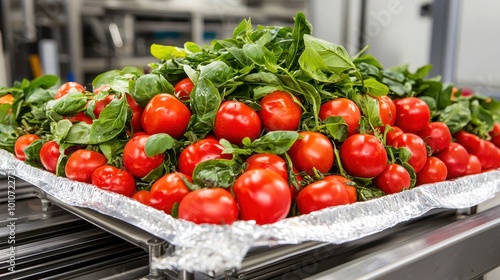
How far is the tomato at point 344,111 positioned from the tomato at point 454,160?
32cm

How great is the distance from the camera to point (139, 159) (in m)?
0.86

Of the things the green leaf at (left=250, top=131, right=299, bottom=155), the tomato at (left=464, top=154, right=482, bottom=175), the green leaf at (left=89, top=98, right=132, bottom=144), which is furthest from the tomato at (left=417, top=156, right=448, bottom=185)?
the green leaf at (left=89, top=98, right=132, bottom=144)

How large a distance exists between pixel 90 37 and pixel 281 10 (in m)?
1.96

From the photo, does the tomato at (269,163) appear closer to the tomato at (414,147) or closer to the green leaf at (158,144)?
the green leaf at (158,144)

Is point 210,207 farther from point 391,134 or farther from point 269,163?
point 391,134

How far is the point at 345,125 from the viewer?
925 mm

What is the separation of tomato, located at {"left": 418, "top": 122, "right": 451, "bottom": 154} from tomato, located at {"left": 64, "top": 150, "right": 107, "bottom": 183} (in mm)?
726

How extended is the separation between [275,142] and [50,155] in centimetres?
50

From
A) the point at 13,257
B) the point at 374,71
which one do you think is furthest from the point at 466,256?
the point at 13,257

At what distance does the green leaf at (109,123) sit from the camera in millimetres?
914

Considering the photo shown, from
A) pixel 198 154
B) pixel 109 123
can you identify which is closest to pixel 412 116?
pixel 198 154

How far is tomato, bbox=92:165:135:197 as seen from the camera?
0.89 meters

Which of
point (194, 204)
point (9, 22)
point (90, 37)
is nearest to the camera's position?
point (194, 204)

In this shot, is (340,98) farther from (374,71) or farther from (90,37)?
(90,37)
